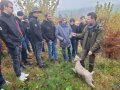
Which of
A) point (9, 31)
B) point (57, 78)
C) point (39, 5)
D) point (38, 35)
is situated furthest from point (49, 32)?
point (39, 5)

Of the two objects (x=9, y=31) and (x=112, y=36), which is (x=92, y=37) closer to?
(x=9, y=31)

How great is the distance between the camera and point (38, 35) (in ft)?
29.0

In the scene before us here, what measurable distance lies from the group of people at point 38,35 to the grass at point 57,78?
0.25m

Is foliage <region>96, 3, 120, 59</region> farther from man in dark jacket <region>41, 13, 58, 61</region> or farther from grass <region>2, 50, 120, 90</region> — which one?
man in dark jacket <region>41, 13, 58, 61</region>

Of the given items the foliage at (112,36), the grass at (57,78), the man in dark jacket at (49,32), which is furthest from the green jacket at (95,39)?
the foliage at (112,36)

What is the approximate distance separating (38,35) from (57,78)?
58.2 inches

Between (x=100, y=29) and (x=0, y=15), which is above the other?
(x=0, y=15)

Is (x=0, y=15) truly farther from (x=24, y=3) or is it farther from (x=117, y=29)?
(x=24, y=3)

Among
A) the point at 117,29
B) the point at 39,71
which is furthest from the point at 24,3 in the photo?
the point at 39,71

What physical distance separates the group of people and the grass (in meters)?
0.25

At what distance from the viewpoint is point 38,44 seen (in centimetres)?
898

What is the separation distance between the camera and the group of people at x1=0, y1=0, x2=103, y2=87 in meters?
7.25

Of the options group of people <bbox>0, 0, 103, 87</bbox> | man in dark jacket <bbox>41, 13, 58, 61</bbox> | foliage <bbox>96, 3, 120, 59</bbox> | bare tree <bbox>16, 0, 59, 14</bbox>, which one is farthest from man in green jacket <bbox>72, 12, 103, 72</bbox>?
bare tree <bbox>16, 0, 59, 14</bbox>

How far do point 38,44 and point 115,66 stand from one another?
3833 millimetres
